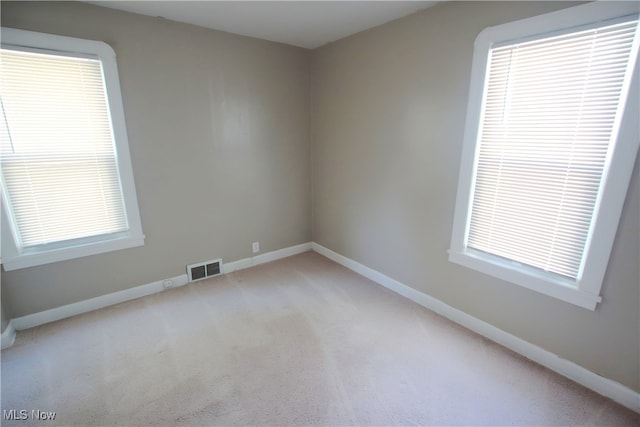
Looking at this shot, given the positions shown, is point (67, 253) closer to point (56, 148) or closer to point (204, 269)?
point (56, 148)

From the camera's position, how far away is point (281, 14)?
7.82 ft

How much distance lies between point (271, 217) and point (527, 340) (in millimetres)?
2686

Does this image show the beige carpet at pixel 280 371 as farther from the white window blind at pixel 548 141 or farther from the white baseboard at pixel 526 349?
the white window blind at pixel 548 141

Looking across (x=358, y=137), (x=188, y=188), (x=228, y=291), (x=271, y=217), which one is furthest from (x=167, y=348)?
(x=358, y=137)

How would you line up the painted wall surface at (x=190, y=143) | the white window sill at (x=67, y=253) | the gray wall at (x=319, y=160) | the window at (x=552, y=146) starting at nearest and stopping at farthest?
the window at (x=552, y=146) < the gray wall at (x=319, y=160) < the white window sill at (x=67, y=253) < the painted wall surface at (x=190, y=143)

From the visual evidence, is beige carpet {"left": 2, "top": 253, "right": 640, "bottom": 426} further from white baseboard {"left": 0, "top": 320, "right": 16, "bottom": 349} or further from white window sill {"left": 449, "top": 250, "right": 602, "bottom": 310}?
white window sill {"left": 449, "top": 250, "right": 602, "bottom": 310}

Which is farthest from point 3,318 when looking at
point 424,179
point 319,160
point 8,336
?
point 424,179

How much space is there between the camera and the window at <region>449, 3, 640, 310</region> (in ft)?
5.04

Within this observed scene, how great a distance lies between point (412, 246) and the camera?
2701mm

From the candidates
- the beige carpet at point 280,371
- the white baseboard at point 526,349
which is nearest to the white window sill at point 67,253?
the beige carpet at point 280,371

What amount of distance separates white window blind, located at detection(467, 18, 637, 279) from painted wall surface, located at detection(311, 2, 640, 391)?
18 cm

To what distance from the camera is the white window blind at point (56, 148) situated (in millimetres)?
2096

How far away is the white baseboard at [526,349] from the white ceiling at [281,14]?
2381 mm

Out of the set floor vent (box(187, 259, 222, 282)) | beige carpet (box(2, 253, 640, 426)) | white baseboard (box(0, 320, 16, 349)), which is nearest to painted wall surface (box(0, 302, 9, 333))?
white baseboard (box(0, 320, 16, 349))
